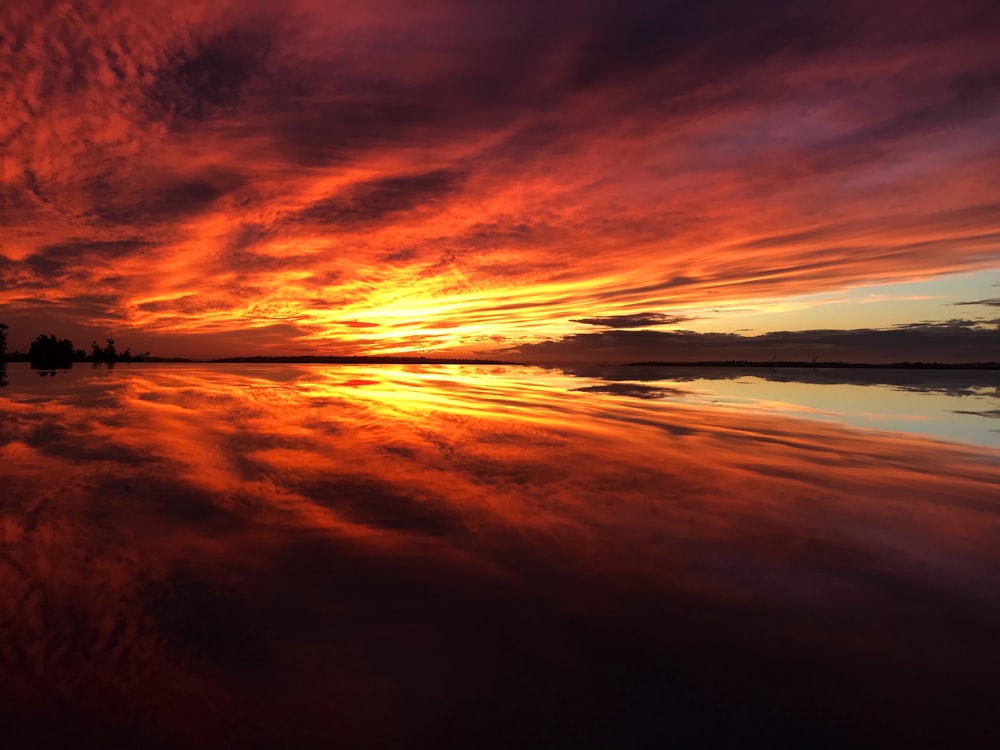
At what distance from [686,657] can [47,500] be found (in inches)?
398

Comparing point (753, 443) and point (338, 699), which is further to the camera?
point (753, 443)

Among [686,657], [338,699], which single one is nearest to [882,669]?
[686,657]

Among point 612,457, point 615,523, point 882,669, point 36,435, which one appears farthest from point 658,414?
point 36,435

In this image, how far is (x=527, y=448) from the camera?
46.3ft

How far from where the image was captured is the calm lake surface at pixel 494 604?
144 inches

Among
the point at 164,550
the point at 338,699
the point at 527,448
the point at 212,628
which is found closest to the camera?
the point at 338,699

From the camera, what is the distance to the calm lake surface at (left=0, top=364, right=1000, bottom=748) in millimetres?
3670

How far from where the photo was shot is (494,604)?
5340 millimetres

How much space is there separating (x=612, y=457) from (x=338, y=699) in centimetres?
1003

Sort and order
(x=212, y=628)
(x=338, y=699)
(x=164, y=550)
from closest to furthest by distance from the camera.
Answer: (x=338, y=699)
(x=212, y=628)
(x=164, y=550)

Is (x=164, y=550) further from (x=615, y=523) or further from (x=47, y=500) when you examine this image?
(x=615, y=523)

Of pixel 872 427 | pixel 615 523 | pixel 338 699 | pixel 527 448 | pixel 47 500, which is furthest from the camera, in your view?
pixel 872 427

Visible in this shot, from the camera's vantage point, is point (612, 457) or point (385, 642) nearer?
point (385, 642)

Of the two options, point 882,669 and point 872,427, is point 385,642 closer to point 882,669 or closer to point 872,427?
point 882,669
